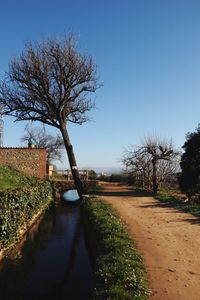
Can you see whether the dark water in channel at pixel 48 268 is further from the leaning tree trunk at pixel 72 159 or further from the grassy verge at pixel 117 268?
the leaning tree trunk at pixel 72 159

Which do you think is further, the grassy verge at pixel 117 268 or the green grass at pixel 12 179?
the green grass at pixel 12 179

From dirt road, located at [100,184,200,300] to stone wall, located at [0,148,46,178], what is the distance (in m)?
16.3

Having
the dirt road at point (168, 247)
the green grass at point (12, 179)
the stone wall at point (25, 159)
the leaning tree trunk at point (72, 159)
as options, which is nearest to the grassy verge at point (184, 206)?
the dirt road at point (168, 247)

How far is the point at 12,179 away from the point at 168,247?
1904 cm

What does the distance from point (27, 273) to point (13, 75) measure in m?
21.0

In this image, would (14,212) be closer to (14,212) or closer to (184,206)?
(14,212)

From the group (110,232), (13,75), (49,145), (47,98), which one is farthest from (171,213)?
(49,145)

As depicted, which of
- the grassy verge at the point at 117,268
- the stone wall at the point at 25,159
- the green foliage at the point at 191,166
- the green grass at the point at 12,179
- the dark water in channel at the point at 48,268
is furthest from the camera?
the stone wall at the point at 25,159

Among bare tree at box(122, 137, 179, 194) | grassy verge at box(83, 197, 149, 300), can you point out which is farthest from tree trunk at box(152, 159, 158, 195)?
grassy verge at box(83, 197, 149, 300)

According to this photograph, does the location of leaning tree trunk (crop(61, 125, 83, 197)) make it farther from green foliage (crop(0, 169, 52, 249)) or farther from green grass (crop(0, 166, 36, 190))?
green foliage (crop(0, 169, 52, 249))

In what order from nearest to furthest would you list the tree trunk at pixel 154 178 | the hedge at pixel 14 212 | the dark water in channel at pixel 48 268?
the dark water in channel at pixel 48 268, the hedge at pixel 14 212, the tree trunk at pixel 154 178

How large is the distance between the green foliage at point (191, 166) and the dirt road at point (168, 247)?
482 centimetres

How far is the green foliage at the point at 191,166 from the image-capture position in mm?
25775

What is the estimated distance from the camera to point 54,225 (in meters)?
21.8
